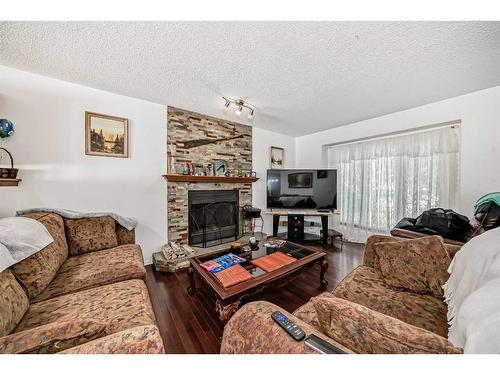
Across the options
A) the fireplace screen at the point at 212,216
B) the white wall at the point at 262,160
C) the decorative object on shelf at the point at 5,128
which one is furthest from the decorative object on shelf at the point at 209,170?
the decorative object on shelf at the point at 5,128

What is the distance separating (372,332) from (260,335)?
408 millimetres

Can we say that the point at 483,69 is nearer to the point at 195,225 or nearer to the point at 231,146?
the point at 231,146

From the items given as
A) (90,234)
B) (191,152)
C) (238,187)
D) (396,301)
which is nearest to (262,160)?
(238,187)

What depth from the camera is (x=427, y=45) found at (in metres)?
1.47

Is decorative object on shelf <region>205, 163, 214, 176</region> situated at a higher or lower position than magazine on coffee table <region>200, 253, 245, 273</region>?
higher

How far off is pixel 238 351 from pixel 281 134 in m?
4.05

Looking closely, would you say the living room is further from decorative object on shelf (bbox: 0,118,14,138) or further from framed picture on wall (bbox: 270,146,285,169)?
framed picture on wall (bbox: 270,146,285,169)

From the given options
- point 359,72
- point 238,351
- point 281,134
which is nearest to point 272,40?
point 359,72

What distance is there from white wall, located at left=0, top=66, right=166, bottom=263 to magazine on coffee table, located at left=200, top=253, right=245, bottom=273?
1344 mm

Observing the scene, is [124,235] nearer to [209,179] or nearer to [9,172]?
[9,172]

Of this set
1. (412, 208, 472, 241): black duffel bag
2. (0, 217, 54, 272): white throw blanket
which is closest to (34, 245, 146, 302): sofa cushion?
(0, 217, 54, 272): white throw blanket

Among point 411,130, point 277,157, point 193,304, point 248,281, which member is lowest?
point 193,304

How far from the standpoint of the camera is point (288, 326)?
2.31ft

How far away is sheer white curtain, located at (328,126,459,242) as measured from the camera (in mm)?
2621
